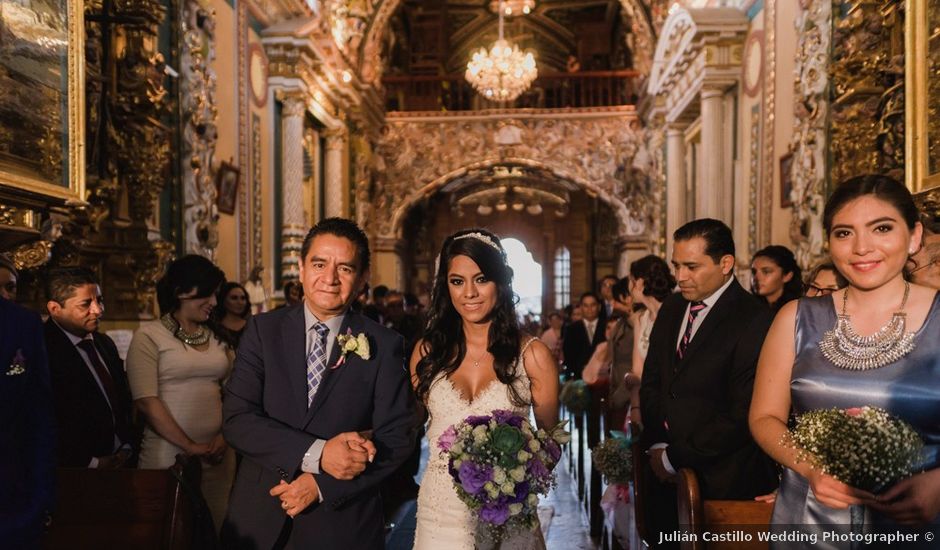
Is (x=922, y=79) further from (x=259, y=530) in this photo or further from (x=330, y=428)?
(x=259, y=530)

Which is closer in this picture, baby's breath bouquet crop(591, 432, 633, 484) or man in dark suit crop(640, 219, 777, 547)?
man in dark suit crop(640, 219, 777, 547)

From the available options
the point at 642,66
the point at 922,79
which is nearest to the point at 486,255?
the point at 922,79

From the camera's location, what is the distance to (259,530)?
8.47ft

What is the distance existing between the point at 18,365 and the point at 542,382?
1.82 meters

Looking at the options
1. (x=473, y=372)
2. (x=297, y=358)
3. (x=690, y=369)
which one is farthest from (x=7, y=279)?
(x=690, y=369)

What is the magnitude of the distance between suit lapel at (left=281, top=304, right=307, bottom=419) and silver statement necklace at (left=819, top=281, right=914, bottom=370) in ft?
5.38

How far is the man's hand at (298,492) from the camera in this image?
2490 millimetres

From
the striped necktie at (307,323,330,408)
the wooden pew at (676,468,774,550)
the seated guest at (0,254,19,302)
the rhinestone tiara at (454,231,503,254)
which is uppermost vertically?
the rhinestone tiara at (454,231,503,254)

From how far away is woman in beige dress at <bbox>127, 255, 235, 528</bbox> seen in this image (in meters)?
3.94

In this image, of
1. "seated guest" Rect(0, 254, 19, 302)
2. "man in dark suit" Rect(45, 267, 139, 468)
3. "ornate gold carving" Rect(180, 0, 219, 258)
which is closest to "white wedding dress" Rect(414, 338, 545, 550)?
"man in dark suit" Rect(45, 267, 139, 468)

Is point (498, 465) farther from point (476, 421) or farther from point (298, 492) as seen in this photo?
point (298, 492)

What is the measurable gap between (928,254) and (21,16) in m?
5.13

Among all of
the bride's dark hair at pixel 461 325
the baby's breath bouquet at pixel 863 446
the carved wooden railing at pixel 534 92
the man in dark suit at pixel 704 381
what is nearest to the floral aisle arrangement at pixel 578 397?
the man in dark suit at pixel 704 381

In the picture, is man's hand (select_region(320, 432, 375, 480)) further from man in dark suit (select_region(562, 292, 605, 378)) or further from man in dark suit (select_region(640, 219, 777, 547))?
man in dark suit (select_region(562, 292, 605, 378))
